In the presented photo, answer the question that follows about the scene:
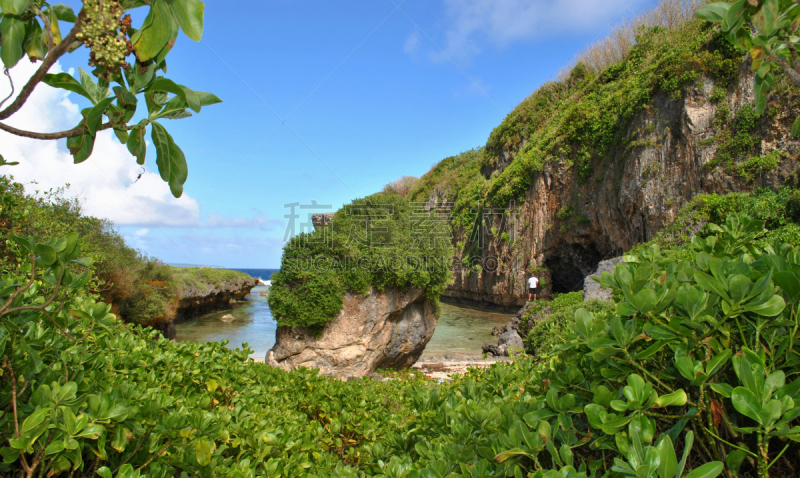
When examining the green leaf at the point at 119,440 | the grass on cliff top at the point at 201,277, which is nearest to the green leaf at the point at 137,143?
the green leaf at the point at 119,440

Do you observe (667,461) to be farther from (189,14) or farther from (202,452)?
(202,452)

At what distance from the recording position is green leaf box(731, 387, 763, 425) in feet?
2.81

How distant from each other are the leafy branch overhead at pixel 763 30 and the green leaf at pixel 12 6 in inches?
61.5

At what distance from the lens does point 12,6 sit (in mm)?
718

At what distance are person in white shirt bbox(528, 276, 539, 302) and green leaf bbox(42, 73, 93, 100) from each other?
824 inches

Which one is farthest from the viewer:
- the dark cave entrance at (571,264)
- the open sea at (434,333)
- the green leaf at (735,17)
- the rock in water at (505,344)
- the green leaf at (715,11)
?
the dark cave entrance at (571,264)

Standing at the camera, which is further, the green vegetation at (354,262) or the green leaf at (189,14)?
the green vegetation at (354,262)

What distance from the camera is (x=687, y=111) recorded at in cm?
1264

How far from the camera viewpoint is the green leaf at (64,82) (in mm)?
938

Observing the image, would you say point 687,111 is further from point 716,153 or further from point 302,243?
point 302,243

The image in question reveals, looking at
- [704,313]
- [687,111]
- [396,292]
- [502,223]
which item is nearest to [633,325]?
[704,313]

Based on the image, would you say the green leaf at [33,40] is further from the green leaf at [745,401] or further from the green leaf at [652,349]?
the green leaf at [745,401]

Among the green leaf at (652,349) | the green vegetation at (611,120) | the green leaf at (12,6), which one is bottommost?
the green leaf at (652,349)

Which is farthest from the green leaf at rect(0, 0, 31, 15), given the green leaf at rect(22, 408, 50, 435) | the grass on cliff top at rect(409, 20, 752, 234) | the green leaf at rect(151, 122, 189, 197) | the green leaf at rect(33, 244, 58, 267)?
the grass on cliff top at rect(409, 20, 752, 234)
